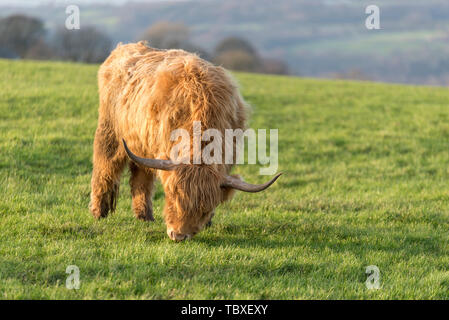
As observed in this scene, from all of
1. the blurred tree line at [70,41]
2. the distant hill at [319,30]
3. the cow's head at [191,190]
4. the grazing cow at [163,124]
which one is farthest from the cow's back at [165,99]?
the blurred tree line at [70,41]

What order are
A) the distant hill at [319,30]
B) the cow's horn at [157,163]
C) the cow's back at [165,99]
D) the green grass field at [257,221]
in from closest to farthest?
the green grass field at [257,221] → the cow's horn at [157,163] → the cow's back at [165,99] → the distant hill at [319,30]

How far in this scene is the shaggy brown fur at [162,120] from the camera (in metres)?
5.71

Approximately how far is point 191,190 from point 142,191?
7.15 ft

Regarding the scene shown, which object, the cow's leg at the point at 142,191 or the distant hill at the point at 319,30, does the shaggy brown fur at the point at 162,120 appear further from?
the distant hill at the point at 319,30

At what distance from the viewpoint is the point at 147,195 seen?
7.63m

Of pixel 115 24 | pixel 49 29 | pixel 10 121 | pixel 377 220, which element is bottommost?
pixel 377 220

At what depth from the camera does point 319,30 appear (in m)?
91.1

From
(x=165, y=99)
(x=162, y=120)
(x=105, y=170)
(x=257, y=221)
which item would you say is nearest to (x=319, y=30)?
(x=257, y=221)

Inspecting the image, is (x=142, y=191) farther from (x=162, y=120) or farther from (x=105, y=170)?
(x=162, y=120)

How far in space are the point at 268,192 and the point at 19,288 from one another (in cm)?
560

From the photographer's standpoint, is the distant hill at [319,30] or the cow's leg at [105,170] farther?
the distant hill at [319,30]

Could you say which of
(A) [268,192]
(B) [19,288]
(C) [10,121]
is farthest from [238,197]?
(C) [10,121]

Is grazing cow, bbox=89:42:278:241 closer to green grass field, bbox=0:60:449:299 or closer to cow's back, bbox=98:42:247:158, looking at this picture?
cow's back, bbox=98:42:247:158

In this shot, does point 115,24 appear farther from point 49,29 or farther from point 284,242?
point 284,242
